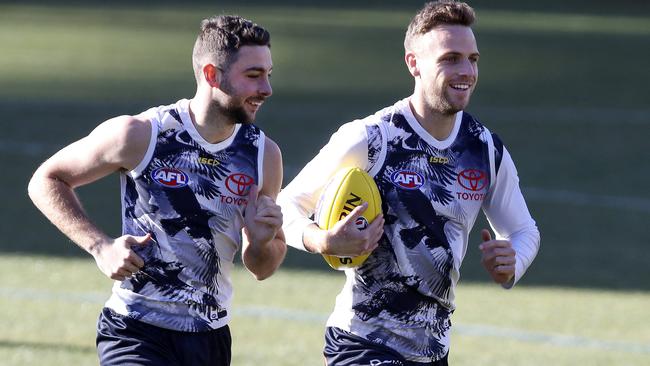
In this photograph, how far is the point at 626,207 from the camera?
15.6 metres

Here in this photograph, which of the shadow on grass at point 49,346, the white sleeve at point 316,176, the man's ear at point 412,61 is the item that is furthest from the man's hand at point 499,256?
the shadow on grass at point 49,346

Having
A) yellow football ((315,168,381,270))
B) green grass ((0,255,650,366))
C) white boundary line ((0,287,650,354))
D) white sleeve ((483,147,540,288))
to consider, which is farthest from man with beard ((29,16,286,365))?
white boundary line ((0,287,650,354))

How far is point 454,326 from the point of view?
37.8ft

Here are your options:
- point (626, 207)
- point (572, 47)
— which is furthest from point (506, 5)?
point (626, 207)

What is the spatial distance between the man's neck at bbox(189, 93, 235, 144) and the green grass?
3.83 meters

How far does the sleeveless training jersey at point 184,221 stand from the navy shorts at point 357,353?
52 centimetres

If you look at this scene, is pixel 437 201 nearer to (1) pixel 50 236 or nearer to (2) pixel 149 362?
(2) pixel 149 362

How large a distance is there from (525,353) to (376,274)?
443 cm

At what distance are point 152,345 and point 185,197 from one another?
67 cm

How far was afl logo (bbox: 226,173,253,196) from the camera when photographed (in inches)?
260

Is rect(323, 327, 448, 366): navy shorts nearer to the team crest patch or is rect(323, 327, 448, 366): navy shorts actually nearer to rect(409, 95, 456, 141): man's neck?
the team crest patch

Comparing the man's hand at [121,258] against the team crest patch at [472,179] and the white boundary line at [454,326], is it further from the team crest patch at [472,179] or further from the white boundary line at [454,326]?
the white boundary line at [454,326]

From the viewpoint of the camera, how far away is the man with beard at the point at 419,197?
21.5ft

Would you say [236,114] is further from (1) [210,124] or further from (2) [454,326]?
(2) [454,326]
